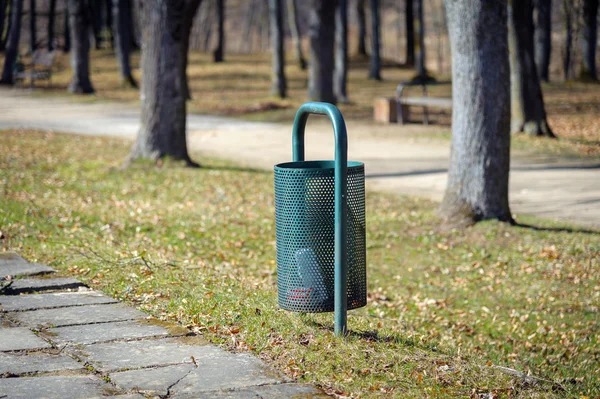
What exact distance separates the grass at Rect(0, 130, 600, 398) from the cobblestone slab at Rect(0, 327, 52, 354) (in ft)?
2.34

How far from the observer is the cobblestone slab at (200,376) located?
3.41 metres

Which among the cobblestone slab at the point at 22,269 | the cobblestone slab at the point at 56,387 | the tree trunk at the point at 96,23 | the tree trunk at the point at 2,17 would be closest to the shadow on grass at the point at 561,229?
the cobblestone slab at the point at 22,269

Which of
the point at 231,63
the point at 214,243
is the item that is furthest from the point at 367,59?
the point at 214,243

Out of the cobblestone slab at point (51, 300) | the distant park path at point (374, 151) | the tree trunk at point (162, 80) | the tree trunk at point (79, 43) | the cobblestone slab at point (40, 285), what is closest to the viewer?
the cobblestone slab at point (51, 300)

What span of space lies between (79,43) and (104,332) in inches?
960

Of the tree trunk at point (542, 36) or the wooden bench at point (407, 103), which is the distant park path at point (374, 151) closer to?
the wooden bench at point (407, 103)

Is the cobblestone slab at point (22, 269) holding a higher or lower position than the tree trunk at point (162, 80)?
lower

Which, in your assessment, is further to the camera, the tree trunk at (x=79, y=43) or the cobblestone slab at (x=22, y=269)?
the tree trunk at (x=79, y=43)

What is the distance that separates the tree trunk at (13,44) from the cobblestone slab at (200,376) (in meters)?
27.2

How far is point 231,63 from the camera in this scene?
125 ft

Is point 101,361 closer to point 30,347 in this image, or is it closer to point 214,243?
point 30,347

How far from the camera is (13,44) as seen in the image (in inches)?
1168

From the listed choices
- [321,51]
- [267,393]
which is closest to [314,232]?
[267,393]

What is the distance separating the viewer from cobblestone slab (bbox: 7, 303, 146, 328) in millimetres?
4363
